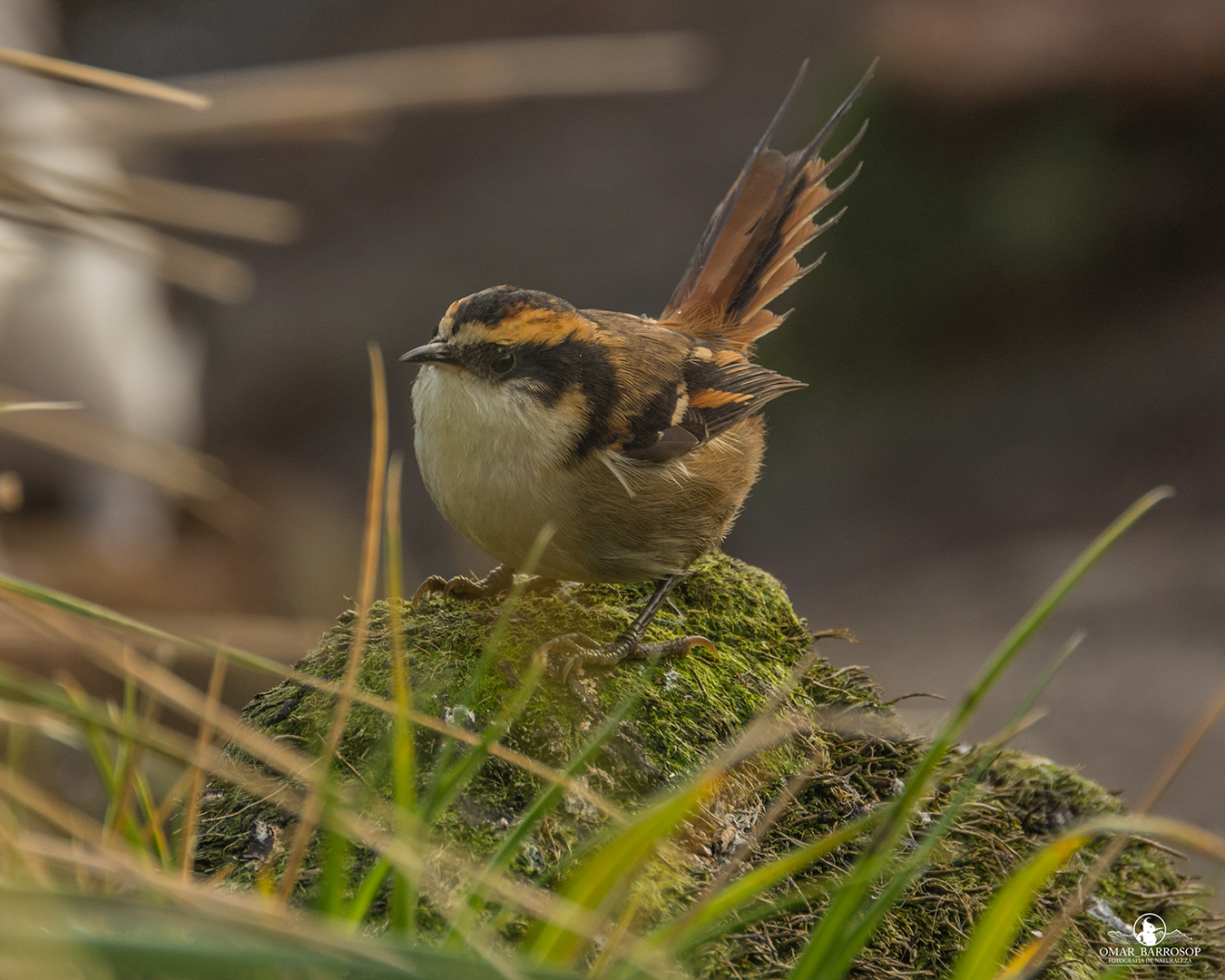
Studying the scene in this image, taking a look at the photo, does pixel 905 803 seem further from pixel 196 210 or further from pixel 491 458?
pixel 491 458

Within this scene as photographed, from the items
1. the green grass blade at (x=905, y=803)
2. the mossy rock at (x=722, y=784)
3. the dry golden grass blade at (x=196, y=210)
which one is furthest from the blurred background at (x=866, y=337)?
the green grass blade at (x=905, y=803)

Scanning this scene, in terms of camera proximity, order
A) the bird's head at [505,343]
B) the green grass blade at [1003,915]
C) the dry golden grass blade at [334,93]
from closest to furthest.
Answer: the green grass blade at [1003,915] < the dry golden grass blade at [334,93] < the bird's head at [505,343]

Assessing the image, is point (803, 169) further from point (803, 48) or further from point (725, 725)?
point (803, 48)

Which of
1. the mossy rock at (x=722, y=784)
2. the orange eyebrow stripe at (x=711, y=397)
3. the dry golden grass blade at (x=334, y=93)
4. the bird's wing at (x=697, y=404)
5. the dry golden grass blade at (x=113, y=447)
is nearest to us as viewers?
the dry golden grass blade at (x=334, y=93)

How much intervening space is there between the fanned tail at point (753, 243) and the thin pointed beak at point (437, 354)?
156 cm

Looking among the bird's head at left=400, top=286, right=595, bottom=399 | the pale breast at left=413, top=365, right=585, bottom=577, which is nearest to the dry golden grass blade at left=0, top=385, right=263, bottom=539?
the pale breast at left=413, top=365, right=585, bottom=577

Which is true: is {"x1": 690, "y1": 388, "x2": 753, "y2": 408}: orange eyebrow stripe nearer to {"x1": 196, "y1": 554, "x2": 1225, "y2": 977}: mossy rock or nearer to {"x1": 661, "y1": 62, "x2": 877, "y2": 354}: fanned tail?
{"x1": 661, "y1": 62, "x2": 877, "y2": 354}: fanned tail

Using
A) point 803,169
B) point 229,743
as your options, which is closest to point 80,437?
point 229,743

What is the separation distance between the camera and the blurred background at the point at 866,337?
1045 cm

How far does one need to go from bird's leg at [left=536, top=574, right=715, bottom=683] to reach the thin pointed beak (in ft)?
3.10

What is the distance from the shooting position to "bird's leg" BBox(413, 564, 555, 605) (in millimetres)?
3500

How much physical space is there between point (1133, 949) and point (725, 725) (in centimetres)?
118

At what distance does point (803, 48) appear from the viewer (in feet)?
47.6

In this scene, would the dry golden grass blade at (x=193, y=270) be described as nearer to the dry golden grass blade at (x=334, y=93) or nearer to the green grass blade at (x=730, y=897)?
the dry golden grass blade at (x=334, y=93)
